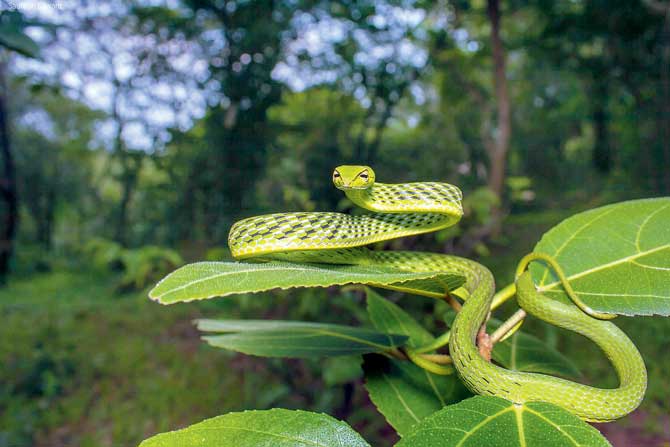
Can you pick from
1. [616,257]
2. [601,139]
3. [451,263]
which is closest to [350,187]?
[451,263]

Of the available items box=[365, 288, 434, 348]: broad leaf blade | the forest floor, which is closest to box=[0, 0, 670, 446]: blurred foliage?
the forest floor

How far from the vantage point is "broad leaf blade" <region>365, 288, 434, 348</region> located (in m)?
0.94

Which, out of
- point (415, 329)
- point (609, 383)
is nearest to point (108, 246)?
point (415, 329)

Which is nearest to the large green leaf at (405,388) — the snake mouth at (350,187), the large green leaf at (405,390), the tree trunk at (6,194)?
the large green leaf at (405,390)

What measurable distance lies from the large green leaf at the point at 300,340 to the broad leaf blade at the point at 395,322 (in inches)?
3.3

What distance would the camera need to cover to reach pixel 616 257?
2.34ft

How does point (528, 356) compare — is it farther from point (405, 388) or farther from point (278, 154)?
point (278, 154)

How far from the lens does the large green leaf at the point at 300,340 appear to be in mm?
821

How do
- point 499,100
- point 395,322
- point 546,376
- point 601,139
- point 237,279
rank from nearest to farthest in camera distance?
point 237,279 → point 546,376 → point 395,322 → point 499,100 → point 601,139

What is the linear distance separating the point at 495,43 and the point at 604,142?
Result: 3.92 meters

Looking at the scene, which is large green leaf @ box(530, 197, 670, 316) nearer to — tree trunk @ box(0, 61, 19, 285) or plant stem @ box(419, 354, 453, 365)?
plant stem @ box(419, 354, 453, 365)

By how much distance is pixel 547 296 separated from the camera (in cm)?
72

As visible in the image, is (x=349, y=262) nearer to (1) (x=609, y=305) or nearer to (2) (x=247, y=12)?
(1) (x=609, y=305)

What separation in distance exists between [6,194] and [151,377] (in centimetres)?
357
